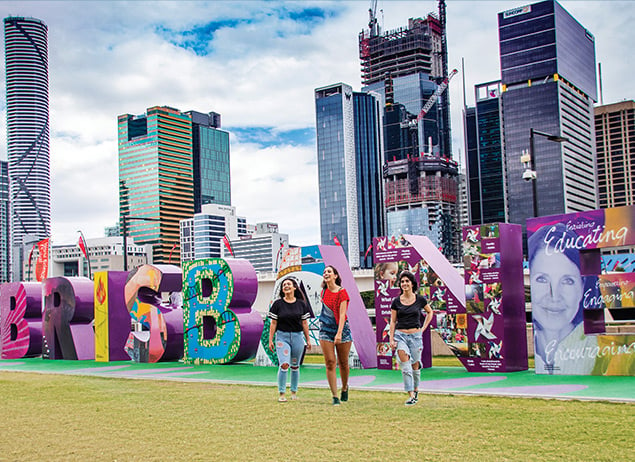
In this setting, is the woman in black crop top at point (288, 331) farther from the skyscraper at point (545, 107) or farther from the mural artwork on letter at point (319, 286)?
the skyscraper at point (545, 107)

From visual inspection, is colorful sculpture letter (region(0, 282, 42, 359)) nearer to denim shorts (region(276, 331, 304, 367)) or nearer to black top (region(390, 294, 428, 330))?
denim shorts (region(276, 331, 304, 367))

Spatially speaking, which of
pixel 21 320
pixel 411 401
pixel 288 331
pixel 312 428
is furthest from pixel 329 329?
pixel 21 320

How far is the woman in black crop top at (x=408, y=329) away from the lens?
1017cm

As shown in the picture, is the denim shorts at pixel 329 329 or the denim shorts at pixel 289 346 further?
the denim shorts at pixel 289 346

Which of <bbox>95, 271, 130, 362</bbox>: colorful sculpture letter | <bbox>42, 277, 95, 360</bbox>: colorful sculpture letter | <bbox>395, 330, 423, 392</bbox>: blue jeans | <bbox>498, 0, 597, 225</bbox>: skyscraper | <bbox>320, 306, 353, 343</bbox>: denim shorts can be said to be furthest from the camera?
<bbox>498, 0, 597, 225</bbox>: skyscraper

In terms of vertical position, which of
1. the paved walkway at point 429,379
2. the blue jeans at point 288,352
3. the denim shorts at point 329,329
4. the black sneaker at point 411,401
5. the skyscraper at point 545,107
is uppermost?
the skyscraper at point 545,107

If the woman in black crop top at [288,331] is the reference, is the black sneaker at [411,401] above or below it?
below

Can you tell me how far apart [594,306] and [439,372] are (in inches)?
135

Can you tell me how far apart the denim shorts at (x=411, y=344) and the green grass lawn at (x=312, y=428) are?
25.4 inches

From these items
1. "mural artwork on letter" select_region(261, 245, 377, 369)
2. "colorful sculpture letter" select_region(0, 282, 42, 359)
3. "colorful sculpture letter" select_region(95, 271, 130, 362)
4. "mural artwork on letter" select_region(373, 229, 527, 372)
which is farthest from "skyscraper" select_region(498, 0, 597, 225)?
"mural artwork on letter" select_region(373, 229, 527, 372)

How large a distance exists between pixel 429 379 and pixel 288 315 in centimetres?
420

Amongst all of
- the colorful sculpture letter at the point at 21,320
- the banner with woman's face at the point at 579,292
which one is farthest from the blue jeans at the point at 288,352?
the colorful sculpture letter at the point at 21,320

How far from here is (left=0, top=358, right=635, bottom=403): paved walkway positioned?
36.3 ft

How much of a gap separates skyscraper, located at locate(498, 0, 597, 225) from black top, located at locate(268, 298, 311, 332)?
166 metres
